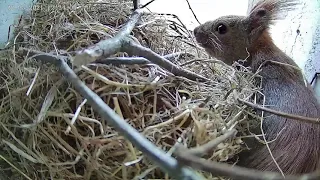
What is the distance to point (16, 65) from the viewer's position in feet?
3.92

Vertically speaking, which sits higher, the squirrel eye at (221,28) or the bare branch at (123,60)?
the bare branch at (123,60)

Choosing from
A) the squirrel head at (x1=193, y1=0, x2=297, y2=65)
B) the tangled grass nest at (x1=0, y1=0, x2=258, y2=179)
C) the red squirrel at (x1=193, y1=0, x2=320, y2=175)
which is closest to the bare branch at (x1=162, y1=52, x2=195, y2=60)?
the tangled grass nest at (x1=0, y1=0, x2=258, y2=179)

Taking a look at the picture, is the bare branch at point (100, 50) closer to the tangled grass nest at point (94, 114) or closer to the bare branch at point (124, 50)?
the bare branch at point (124, 50)

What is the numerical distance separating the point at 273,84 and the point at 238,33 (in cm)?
34

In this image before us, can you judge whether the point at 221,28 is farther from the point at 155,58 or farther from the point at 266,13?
the point at 155,58

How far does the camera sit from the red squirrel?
130 centimetres

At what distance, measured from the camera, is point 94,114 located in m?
1.11

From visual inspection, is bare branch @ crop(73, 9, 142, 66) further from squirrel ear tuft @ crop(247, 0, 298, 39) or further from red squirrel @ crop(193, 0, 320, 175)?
squirrel ear tuft @ crop(247, 0, 298, 39)

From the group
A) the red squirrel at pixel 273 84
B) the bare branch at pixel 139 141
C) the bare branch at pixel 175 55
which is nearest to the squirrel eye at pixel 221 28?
the red squirrel at pixel 273 84

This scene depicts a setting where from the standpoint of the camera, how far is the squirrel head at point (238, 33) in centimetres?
177

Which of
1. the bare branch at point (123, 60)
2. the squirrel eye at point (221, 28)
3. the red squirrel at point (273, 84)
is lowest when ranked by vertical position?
the red squirrel at point (273, 84)

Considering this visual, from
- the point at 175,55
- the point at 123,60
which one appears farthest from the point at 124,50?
the point at 175,55

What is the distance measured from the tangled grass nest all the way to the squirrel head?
Answer: 1.65 ft

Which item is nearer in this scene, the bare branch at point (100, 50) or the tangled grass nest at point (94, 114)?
the bare branch at point (100, 50)
